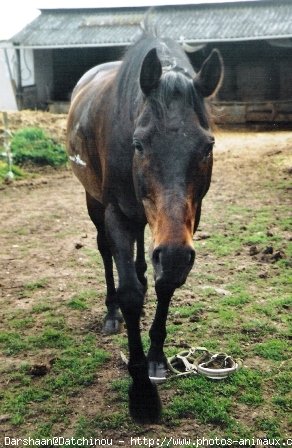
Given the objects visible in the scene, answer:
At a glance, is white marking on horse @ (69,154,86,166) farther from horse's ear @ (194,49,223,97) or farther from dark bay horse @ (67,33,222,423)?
horse's ear @ (194,49,223,97)

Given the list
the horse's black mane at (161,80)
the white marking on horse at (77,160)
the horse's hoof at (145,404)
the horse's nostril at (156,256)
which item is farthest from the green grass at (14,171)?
the horse's nostril at (156,256)

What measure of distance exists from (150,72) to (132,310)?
1.41m

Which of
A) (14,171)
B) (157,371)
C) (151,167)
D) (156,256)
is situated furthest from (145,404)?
(14,171)

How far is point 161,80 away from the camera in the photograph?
8.61ft

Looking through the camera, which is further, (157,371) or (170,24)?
(170,24)

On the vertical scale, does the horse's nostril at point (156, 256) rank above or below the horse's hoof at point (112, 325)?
above

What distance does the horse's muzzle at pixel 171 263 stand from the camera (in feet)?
7.55

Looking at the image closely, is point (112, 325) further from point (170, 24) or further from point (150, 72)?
point (170, 24)

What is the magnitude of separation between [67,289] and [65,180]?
18.5 feet

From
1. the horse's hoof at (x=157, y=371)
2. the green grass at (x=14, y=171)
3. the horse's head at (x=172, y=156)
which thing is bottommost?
the green grass at (x=14, y=171)

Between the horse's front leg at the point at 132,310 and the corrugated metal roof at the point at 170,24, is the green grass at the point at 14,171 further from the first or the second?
the corrugated metal roof at the point at 170,24

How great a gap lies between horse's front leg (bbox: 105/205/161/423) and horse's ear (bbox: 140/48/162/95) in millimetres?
998

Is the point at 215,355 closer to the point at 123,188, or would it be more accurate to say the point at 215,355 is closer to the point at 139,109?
the point at 123,188

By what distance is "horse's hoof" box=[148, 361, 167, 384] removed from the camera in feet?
11.1
